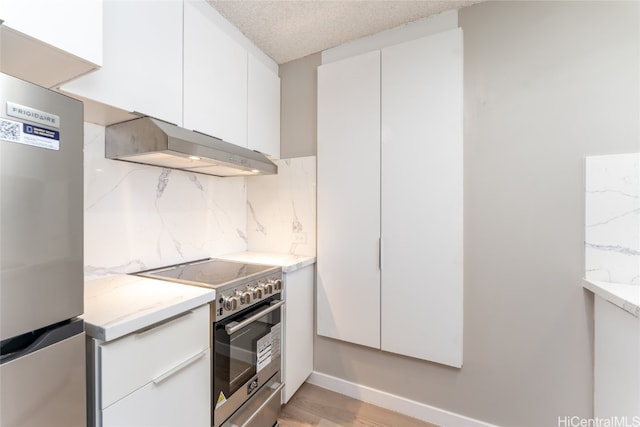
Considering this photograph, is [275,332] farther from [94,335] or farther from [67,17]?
[67,17]

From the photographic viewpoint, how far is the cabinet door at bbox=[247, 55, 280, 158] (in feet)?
6.24

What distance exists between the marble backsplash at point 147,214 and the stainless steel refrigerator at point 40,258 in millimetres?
754

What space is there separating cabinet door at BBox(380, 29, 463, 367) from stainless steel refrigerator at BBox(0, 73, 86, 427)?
5.13ft

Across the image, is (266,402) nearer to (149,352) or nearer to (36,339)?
(149,352)

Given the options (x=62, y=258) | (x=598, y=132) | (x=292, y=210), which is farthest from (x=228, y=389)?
(x=598, y=132)

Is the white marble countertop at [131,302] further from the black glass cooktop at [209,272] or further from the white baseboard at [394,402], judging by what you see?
the white baseboard at [394,402]

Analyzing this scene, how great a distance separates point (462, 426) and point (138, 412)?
5.82ft

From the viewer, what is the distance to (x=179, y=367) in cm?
103

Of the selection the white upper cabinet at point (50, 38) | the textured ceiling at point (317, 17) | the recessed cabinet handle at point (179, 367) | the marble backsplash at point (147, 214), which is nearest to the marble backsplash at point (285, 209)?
the marble backsplash at point (147, 214)

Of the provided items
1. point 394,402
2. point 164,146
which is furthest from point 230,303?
point 394,402

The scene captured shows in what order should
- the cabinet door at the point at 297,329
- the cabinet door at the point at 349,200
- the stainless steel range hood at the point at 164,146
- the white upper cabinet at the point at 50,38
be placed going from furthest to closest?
the cabinet door at the point at 349,200 < the cabinet door at the point at 297,329 < the stainless steel range hood at the point at 164,146 < the white upper cabinet at the point at 50,38

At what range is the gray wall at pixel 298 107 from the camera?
2133 millimetres

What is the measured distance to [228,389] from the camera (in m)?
Result: 1.27

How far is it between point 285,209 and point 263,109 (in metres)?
0.80
